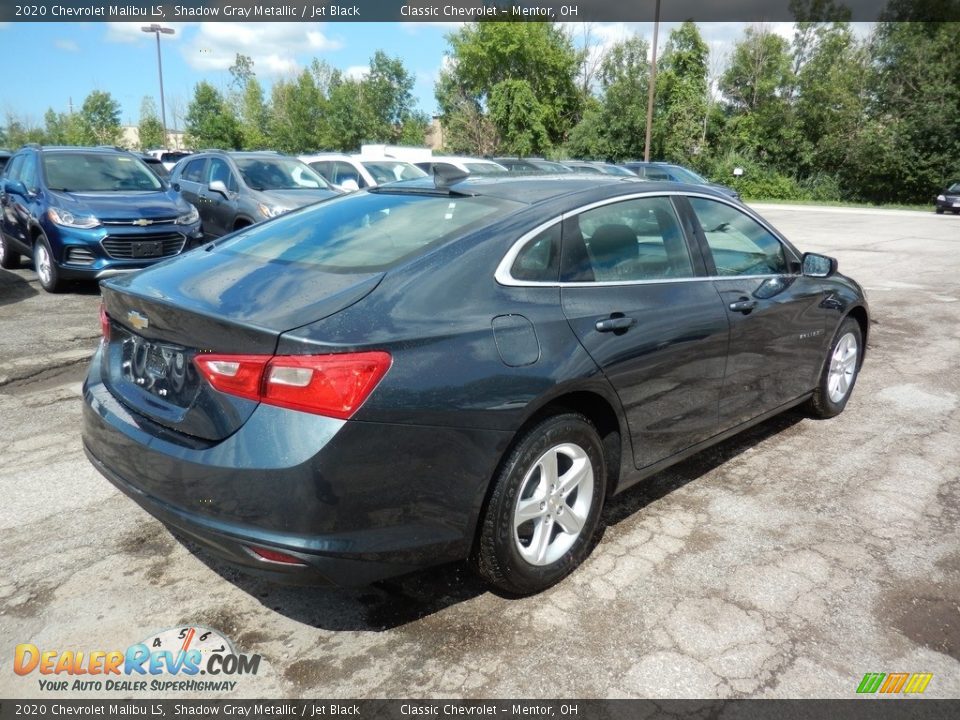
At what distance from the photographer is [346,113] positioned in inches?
2400

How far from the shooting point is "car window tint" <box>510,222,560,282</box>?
288 cm

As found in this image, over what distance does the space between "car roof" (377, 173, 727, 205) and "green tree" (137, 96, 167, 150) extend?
2770 inches

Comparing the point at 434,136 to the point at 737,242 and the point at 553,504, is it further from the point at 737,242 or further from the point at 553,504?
the point at 553,504

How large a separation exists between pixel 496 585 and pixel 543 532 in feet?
0.90

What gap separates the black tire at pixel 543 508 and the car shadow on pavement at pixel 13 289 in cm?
801

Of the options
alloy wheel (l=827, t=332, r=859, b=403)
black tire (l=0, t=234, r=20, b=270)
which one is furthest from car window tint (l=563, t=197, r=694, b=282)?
black tire (l=0, t=234, r=20, b=270)

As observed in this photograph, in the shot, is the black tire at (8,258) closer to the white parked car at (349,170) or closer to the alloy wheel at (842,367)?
the white parked car at (349,170)

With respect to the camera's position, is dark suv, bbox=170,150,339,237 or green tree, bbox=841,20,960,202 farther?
green tree, bbox=841,20,960,202

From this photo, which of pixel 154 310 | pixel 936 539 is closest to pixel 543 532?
pixel 154 310

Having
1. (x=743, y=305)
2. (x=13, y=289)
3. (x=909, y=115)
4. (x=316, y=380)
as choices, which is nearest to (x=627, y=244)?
(x=743, y=305)

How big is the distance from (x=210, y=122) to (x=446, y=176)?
60998mm

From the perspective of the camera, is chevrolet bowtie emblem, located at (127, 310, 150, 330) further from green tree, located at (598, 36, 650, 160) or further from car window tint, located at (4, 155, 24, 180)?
green tree, located at (598, 36, 650, 160)

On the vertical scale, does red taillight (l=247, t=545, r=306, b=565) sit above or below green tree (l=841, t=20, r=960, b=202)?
below

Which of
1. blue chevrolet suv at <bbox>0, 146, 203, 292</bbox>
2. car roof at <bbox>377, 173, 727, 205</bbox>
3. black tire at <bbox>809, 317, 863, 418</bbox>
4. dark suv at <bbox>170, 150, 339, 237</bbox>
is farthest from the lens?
dark suv at <bbox>170, 150, 339, 237</bbox>
